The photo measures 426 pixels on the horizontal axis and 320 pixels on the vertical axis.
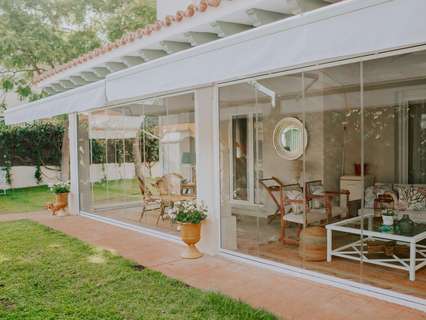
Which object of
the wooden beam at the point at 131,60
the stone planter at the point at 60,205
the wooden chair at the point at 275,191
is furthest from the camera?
the stone planter at the point at 60,205

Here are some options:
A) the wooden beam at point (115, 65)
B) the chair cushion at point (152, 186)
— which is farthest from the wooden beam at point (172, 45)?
the chair cushion at point (152, 186)

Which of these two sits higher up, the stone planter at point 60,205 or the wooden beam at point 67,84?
the wooden beam at point 67,84

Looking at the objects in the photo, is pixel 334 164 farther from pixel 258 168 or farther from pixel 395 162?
pixel 395 162

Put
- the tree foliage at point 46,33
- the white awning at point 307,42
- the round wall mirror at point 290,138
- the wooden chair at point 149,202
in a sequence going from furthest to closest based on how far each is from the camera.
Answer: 1. the tree foliage at point 46,33
2. the wooden chair at point 149,202
3. the round wall mirror at point 290,138
4. the white awning at point 307,42

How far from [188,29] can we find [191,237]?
470 cm

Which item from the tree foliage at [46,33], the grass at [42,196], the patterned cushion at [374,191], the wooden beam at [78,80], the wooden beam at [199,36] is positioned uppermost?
the tree foliage at [46,33]

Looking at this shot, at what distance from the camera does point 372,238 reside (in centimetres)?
812

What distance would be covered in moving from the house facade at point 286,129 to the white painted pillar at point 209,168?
35 millimetres

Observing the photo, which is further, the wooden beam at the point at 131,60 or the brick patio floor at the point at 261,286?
the wooden beam at the point at 131,60

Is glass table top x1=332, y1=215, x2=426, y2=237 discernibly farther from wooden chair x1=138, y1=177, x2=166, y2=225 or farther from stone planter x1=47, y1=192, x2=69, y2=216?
stone planter x1=47, y1=192, x2=69, y2=216

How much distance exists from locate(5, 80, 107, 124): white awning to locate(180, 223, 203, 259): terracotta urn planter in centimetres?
370

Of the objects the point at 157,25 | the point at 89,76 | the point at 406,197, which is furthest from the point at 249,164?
the point at 89,76

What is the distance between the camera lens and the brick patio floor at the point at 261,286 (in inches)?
242

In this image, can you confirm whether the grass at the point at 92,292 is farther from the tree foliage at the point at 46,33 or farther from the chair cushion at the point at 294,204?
the tree foliage at the point at 46,33
